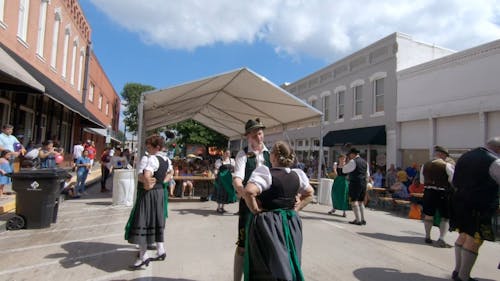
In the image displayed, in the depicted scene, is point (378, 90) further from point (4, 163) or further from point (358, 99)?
point (4, 163)

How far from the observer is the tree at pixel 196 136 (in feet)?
95.8

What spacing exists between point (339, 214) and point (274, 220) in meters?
7.77

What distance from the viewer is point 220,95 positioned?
43.3ft

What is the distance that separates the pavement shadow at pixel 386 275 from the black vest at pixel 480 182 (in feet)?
3.75

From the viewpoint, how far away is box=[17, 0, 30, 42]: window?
1223 centimetres

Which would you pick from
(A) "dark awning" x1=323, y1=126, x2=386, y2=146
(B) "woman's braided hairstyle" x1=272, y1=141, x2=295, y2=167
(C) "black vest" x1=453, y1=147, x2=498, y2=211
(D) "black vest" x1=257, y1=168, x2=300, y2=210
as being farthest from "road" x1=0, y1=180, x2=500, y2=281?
(A) "dark awning" x1=323, y1=126, x2=386, y2=146

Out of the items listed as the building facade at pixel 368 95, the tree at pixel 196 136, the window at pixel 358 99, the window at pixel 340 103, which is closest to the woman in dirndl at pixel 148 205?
the building facade at pixel 368 95

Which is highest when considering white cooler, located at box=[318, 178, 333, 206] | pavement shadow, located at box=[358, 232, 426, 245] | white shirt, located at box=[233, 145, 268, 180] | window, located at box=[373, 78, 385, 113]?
window, located at box=[373, 78, 385, 113]

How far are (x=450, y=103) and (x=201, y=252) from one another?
12.4 meters

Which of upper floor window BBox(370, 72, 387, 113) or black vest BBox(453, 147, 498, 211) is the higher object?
upper floor window BBox(370, 72, 387, 113)

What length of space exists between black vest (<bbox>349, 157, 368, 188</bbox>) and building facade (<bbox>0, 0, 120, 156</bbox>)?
25.9 ft

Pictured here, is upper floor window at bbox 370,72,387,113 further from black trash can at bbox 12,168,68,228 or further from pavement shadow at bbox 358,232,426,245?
black trash can at bbox 12,168,68,228

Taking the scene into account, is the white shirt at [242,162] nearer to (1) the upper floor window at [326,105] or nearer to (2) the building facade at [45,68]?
(2) the building facade at [45,68]

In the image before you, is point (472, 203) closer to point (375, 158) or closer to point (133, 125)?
point (375, 158)
